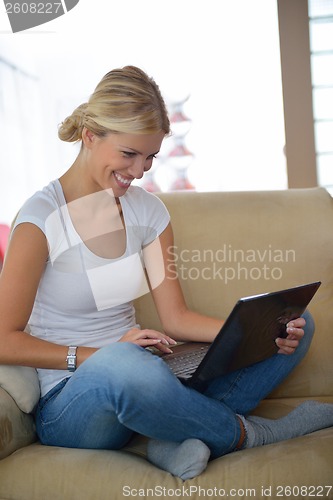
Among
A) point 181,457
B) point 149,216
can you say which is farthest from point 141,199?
point 181,457

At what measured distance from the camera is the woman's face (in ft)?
5.15

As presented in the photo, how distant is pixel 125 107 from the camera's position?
1551 mm

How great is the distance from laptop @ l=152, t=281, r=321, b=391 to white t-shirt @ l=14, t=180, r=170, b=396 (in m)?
0.16

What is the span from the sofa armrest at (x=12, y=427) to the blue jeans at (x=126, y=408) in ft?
0.09

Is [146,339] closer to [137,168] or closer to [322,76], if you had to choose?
[137,168]

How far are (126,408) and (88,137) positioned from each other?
2.13ft

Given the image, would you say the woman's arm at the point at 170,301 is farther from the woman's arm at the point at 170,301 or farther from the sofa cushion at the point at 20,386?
the sofa cushion at the point at 20,386

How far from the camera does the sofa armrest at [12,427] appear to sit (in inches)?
56.3

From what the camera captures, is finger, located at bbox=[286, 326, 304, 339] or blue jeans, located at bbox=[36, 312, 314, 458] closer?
blue jeans, located at bbox=[36, 312, 314, 458]

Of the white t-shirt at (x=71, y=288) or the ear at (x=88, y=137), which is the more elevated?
the ear at (x=88, y=137)

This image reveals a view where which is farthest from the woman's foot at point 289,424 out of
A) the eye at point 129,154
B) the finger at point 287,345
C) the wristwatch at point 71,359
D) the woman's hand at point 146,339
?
the eye at point 129,154

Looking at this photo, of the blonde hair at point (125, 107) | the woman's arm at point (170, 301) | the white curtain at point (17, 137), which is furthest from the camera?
the white curtain at point (17, 137)

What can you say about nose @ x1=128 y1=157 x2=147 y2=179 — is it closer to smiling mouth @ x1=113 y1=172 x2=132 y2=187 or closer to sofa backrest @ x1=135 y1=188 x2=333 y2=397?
smiling mouth @ x1=113 y1=172 x2=132 y2=187

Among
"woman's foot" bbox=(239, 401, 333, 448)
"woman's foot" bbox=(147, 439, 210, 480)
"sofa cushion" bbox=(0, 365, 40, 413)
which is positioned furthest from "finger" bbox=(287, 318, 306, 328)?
"sofa cushion" bbox=(0, 365, 40, 413)
